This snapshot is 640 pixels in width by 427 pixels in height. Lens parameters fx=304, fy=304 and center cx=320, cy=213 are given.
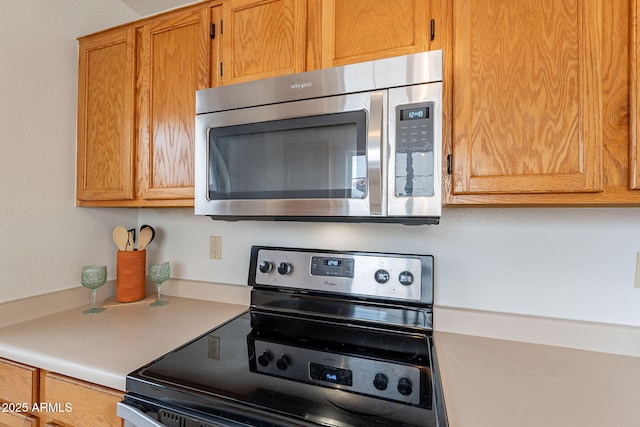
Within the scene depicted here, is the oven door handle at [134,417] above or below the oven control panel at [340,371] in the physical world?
below

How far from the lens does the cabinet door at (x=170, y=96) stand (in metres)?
1.18

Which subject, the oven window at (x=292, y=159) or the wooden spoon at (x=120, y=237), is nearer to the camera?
the oven window at (x=292, y=159)

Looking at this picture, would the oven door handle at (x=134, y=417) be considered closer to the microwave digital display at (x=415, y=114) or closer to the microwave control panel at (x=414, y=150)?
the microwave control panel at (x=414, y=150)

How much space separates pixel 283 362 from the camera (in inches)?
34.6

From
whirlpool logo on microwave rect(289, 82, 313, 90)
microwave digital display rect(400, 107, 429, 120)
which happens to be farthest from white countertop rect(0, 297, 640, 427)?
whirlpool logo on microwave rect(289, 82, 313, 90)

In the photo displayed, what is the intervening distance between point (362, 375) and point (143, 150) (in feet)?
3.93

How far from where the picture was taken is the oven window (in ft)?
2.91

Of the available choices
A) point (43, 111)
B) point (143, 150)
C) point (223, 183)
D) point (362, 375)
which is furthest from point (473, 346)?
point (43, 111)

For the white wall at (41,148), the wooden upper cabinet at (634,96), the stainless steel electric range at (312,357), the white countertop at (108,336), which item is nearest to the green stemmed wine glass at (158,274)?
the white countertop at (108,336)

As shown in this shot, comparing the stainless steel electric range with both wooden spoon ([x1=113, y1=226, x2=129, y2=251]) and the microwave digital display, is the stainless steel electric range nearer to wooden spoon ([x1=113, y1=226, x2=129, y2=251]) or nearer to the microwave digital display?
the microwave digital display

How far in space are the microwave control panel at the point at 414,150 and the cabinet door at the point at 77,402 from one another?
954 mm

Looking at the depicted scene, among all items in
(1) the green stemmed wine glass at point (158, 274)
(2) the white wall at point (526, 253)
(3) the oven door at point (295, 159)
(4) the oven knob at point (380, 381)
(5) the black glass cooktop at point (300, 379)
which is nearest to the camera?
(5) the black glass cooktop at point (300, 379)

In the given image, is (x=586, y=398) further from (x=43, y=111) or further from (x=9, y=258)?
(x=43, y=111)

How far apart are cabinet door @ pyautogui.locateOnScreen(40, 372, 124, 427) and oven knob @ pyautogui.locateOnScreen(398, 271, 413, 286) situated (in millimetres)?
914
